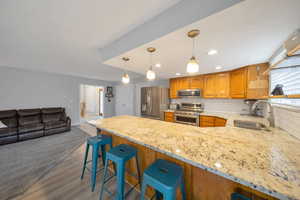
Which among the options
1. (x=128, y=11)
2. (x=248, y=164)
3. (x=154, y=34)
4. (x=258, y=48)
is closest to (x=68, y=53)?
(x=128, y=11)

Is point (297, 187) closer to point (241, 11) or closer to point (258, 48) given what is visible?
point (241, 11)

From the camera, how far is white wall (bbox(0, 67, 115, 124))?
3.47 meters

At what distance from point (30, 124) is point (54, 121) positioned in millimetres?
585

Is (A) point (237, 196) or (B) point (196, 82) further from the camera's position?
(B) point (196, 82)

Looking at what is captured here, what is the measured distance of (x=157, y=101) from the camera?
398 centimetres

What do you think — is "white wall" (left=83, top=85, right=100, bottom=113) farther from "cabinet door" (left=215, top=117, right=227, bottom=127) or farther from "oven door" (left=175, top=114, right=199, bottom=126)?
"cabinet door" (left=215, top=117, right=227, bottom=127)

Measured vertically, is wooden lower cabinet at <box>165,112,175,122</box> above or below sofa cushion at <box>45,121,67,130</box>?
above

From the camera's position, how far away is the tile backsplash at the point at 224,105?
3102 mm

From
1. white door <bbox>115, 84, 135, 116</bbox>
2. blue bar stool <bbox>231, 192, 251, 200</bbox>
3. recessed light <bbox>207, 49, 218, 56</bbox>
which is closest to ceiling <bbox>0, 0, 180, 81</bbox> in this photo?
recessed light <bbox>207, 49, 218, 56</bbox>

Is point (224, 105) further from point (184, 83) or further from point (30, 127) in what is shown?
point (30, 127)

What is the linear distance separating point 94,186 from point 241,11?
2.77m

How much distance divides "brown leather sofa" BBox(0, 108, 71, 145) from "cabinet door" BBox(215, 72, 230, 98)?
18.4 ft

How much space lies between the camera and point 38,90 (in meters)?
4.03

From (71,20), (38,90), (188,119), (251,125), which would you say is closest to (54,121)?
(38,90)
